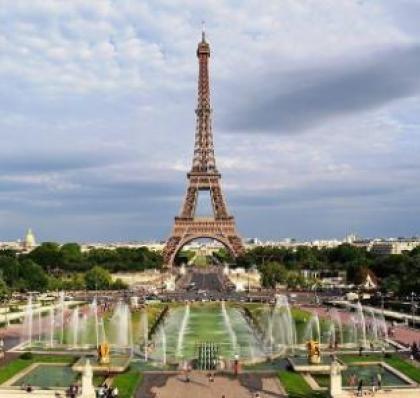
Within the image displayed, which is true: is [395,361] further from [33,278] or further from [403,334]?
[33,278]

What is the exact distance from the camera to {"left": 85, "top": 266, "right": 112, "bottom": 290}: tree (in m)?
90.6

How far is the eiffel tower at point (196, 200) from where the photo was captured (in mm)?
118688

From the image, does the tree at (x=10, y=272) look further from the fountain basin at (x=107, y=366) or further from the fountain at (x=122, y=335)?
the fountain basin at (x=107, y=366)

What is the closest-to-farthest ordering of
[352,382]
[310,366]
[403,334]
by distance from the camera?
[352,382] < [310,366] < [403,334]

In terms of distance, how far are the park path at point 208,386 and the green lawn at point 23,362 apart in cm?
607

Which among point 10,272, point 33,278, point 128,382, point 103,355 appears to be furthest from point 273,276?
point 128,382

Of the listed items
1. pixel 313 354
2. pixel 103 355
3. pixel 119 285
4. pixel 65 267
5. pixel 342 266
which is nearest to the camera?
pixel 103 355

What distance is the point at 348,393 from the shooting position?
27469mm

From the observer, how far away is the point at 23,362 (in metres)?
35.8

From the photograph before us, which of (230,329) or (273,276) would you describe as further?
(273,276)

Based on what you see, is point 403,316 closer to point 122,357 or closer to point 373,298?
point 373,298

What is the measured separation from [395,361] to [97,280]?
195ft

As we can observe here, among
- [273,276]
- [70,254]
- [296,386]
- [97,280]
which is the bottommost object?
[296,386]

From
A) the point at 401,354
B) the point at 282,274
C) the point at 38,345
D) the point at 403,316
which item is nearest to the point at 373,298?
the point at 403,316
